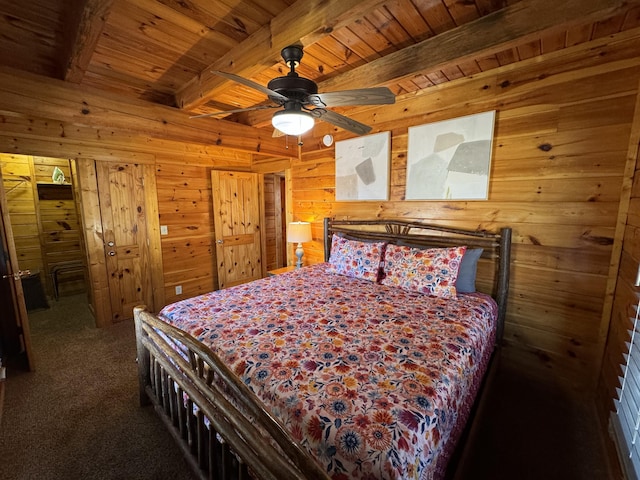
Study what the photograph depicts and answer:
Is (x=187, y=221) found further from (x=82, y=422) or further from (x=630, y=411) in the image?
(x=630, y=411)

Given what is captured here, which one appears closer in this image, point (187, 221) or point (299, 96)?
point (299, 96)

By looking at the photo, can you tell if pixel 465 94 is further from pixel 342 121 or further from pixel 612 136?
pixel 342 121

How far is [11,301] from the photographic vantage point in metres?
2.37

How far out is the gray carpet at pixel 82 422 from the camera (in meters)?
1.50

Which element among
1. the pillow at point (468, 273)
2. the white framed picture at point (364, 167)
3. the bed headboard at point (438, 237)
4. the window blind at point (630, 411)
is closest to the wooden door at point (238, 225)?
the bed headboard at point (438, 237)

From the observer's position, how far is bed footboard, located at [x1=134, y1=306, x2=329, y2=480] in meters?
0.82

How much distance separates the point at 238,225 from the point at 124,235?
1.47m

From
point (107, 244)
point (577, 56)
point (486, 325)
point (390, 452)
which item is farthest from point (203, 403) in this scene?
point (577, 56)

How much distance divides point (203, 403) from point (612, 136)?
2.98 metres

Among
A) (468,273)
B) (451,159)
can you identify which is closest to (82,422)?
(468,273)

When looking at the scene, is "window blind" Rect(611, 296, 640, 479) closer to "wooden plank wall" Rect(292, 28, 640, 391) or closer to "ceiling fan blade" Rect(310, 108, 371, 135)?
"wooden plank wall" Rect(292, 28, 640, 391)

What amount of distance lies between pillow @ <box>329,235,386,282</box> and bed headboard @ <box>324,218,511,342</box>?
319mm

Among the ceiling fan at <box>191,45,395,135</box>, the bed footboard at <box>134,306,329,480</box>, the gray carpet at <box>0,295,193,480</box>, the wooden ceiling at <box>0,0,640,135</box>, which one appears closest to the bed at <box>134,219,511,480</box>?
the bed footboard at <box>134,306,329,480</box>

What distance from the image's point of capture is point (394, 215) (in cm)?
296
